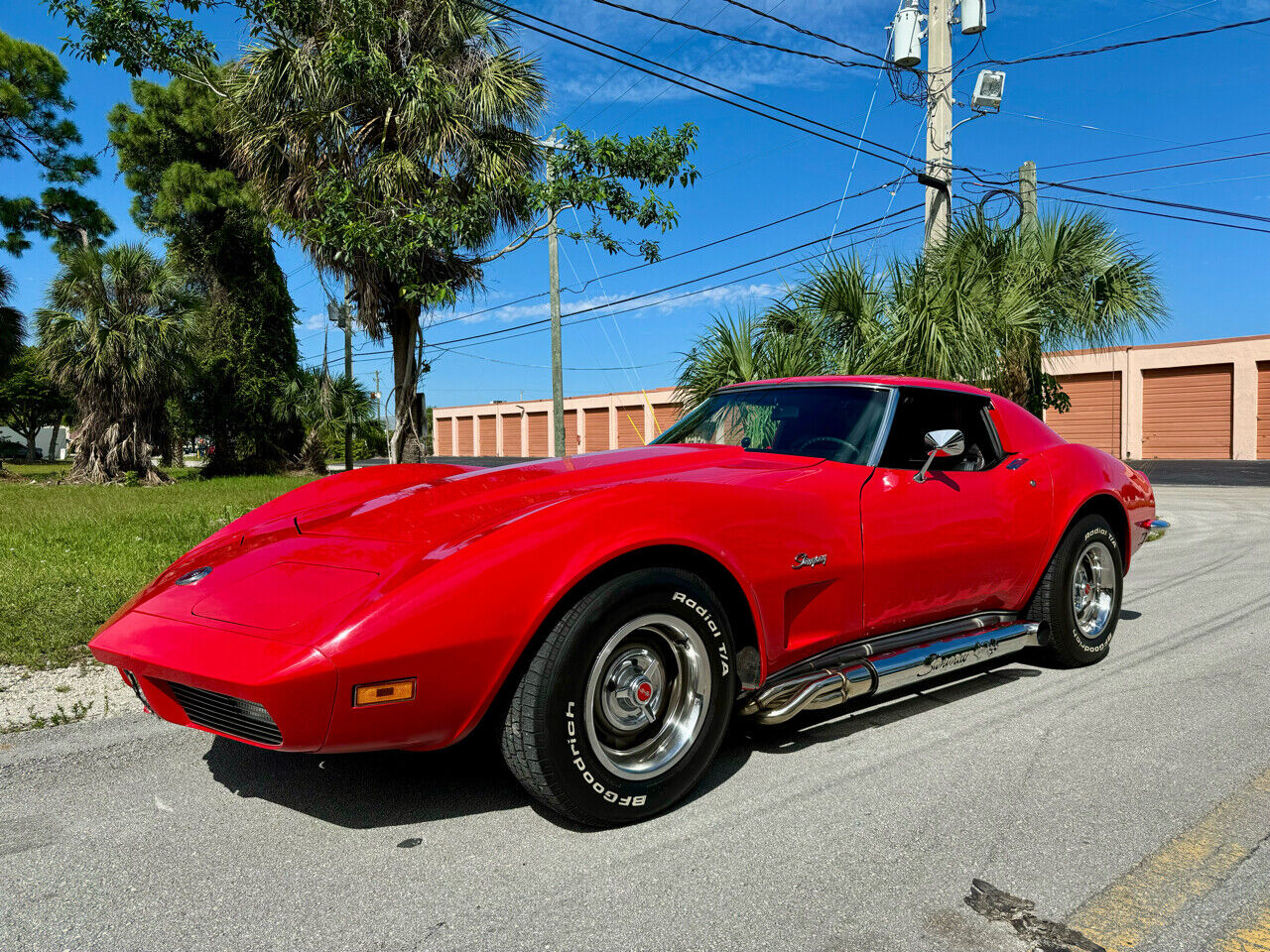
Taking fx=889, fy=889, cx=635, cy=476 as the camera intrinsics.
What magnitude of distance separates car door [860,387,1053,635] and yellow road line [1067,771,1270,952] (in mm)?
1130

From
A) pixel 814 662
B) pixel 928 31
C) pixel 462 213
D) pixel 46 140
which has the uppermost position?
pixel 46 140

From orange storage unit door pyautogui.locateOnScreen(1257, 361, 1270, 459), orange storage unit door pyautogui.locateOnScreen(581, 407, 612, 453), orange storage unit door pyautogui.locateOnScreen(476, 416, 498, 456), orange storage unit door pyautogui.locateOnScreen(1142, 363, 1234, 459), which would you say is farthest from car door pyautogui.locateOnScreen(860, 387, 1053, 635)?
orange storage unit door pyautogui.locateOnScreen(476, 416, 498, 456)

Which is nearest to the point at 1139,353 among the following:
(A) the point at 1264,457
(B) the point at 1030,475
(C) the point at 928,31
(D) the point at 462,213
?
(A) the point at 1264,457

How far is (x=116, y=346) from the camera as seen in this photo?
63.8ft

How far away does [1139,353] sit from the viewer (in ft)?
99.3

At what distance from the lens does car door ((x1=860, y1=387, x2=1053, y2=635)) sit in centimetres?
328

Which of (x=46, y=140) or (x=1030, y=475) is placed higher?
(x=46, y=140)

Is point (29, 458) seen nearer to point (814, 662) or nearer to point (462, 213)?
point (462, 213)

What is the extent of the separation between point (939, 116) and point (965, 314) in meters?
4.76

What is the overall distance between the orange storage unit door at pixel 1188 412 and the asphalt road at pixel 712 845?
99.1ft

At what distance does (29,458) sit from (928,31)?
64813 mm

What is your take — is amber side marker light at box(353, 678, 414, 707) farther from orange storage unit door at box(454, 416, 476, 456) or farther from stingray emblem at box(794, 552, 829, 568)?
orange storage unit door at box(454, 416, 476, 456)

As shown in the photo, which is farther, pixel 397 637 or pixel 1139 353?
pixel 1139 353

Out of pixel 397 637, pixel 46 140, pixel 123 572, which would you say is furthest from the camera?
pixel 46 140
